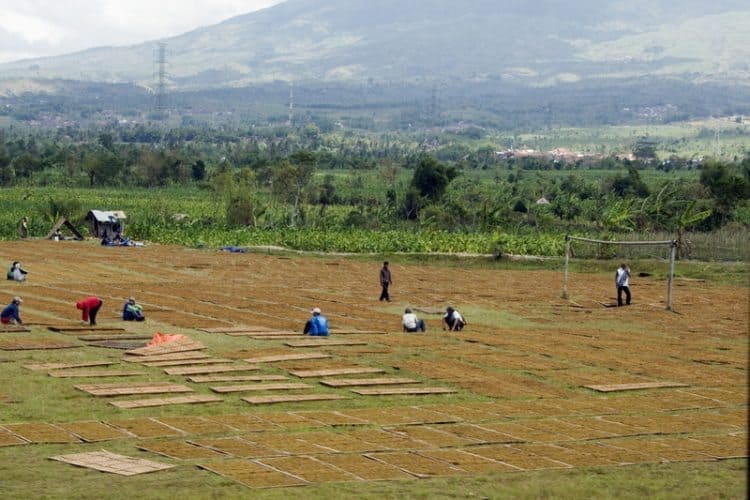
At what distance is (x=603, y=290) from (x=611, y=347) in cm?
1533

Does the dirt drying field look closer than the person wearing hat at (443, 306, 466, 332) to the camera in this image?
Yes

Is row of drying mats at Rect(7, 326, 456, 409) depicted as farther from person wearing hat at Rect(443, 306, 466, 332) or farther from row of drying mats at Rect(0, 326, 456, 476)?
person wearing hat at Rect(443, 306, 466, 332)

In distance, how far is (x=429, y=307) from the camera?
3738cm

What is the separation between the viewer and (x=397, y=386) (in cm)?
2288

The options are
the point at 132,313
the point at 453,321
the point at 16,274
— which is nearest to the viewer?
the point at 132,313

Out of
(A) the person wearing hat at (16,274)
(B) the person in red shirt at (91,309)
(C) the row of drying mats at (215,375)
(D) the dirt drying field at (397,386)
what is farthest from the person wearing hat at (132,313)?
(A) the person wearing hat at (16,274)

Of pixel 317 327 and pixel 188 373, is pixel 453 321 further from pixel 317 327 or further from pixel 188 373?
pixel 188 373

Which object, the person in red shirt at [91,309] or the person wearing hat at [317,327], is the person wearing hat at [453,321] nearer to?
the person wearing hat at [317,327]

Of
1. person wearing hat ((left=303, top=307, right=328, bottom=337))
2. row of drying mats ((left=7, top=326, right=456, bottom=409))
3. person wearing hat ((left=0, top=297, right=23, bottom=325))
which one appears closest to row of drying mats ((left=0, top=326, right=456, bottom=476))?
row of drying mats ((left=7, top=326, right=456, bottom=409))

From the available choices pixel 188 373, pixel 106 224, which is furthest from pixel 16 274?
pixel 106 224

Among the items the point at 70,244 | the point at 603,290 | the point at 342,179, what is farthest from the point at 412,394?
the point at 342,179

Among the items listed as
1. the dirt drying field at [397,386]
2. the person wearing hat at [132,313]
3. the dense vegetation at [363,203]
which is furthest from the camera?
the dense vegetation at [363,203]

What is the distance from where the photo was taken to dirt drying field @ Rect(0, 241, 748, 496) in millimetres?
17500

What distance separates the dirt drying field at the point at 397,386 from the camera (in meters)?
17.5
